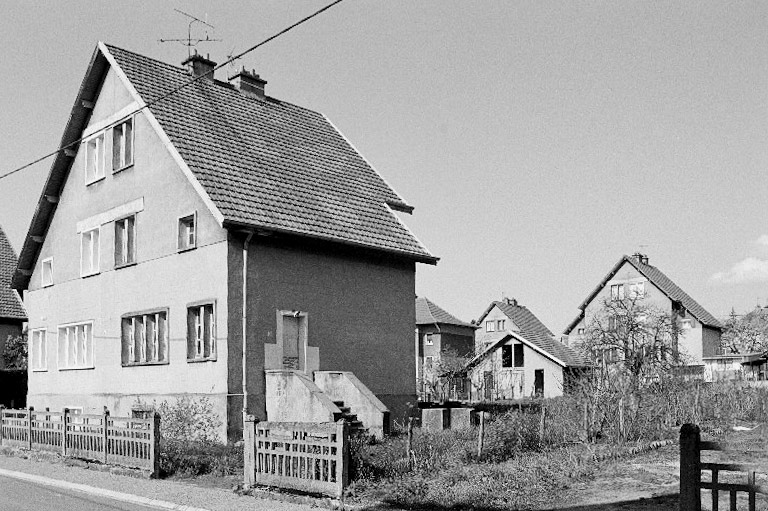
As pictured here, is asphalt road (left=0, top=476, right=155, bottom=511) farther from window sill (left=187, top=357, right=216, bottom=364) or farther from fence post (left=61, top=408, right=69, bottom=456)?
window sill (left=187, top=357, right=216, bottom=364)

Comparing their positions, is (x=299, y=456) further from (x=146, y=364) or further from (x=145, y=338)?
(x=145, y=338)

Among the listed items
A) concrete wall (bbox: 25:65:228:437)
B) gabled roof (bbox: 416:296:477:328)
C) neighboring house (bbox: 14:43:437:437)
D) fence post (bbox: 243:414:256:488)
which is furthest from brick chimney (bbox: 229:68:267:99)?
gabled roof (bbox: 416:296:477:328)

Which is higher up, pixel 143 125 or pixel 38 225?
pixel 143 125

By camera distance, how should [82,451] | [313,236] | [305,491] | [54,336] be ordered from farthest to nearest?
[54,336] → [313,236] → [82,451] → [305,491]

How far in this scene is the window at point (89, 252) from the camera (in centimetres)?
2809

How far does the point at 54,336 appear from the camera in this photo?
99.0ft

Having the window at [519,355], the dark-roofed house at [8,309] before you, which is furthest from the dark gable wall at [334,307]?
the window at [519,355]

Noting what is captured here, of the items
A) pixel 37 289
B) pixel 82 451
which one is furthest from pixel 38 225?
pixel 82 451

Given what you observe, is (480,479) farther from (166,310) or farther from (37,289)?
(37,289)

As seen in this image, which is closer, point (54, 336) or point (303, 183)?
point (303, 183)

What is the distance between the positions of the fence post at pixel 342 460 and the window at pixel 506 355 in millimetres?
50605

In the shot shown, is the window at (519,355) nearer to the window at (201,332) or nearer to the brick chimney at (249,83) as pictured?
the brick chimney at (249,83)

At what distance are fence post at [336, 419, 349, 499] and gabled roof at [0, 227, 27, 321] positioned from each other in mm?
32191

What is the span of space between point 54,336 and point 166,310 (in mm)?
8416
